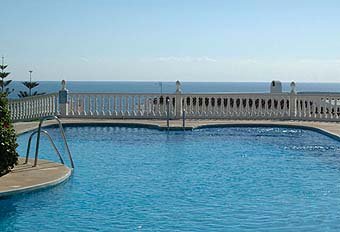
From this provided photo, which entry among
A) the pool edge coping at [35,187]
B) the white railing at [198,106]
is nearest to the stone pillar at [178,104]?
the white railing at [198,106]

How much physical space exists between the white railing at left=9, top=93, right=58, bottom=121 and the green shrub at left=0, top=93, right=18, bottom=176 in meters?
8.94

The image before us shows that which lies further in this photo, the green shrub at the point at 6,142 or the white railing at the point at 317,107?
the white railing at the point at 317,107

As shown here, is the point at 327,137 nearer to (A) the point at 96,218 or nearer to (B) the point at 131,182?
(B) the point at 131,182

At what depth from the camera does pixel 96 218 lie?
6770 millimetres

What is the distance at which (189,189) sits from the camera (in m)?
8.40

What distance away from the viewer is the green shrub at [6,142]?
8.23m

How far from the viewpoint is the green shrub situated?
8.23 metres

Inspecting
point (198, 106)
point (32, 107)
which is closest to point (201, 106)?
point (198, 106)

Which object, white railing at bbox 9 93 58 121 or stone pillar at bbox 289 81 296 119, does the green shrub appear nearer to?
white railing at bbox 9 93 58 121

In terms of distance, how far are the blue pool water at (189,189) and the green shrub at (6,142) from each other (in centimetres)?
82

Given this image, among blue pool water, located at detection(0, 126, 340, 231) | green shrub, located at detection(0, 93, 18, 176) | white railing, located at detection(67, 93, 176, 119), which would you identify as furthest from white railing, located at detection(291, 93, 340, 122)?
green shrub, located at detection(0, 93, 18, 176)

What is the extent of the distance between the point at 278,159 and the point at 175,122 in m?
6.41

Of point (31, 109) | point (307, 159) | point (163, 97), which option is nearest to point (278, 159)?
point (307, 159)

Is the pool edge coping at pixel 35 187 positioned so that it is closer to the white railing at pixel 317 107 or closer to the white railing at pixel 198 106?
the white railing at pixel 198 106
